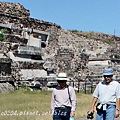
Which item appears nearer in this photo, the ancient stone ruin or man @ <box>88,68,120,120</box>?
man @ <box>88,68,120,120</box>

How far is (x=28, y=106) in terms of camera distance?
13.3m

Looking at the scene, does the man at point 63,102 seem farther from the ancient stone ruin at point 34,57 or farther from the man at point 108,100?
the ancient stone ruin at point 34,57

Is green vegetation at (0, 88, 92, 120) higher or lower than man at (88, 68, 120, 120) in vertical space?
lower

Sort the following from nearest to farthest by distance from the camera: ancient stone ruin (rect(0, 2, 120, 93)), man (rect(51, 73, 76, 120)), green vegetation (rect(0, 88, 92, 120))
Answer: man (rect(51, 73, 76, 120))
green vegetation (rect(0, 88, 92, 120))
ancient stone ruin (rect(0, 2, 120, 93))

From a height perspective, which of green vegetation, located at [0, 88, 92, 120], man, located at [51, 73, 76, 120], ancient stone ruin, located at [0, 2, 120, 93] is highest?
ancient stone ruin, located at [0, 2, 120, 93]

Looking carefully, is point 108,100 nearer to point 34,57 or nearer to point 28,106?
point 28,106

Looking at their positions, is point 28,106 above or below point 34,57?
below

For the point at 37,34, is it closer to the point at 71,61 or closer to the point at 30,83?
the point at 71,61

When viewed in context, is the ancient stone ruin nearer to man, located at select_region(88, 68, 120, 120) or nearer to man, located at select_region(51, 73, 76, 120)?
man, located at select_region(51, 73, 76, 120)

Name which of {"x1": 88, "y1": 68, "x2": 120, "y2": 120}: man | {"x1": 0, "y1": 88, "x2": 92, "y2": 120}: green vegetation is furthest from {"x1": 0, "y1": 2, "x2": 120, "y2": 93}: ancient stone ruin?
{"x1": 88, "y1": 68, "x2": 120, "y2": 120}: man

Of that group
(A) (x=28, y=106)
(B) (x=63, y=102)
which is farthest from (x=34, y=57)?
(B) (x=63, y=102)

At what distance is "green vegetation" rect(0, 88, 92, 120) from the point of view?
37.7 feet

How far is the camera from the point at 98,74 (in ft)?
86.7

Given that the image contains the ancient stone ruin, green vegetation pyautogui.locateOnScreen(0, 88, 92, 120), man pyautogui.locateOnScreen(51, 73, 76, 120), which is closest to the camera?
man pyautogui.locateOnScreen(51, 73, 76, 120)
